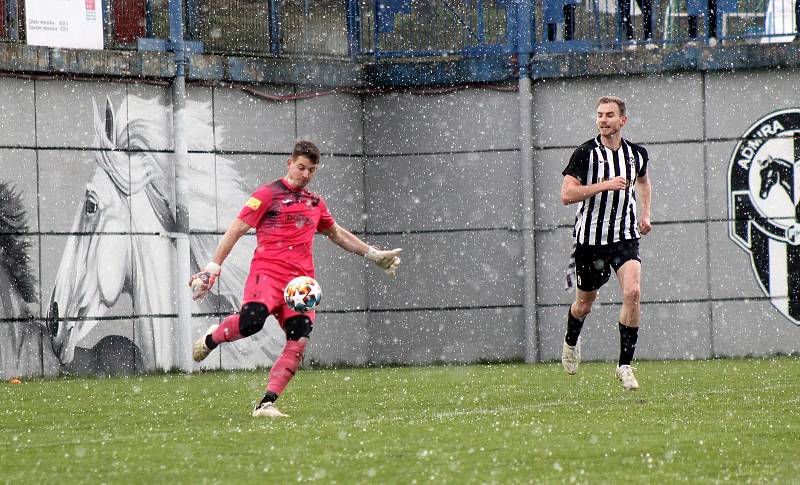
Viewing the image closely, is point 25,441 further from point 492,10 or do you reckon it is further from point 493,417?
point 492,10

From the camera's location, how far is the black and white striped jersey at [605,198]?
11094 millimetres

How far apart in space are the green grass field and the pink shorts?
0.68 m

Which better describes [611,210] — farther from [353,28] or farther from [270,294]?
[353,28]

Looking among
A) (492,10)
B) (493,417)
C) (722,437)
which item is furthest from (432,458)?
(492,10)

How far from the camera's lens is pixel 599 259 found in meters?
11.2

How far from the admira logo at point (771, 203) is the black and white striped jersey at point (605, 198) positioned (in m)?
6.52

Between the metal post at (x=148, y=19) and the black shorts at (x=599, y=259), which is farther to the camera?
the metal post at (x=148, y=19)

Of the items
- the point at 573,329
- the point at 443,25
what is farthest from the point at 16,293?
the point at 573,329

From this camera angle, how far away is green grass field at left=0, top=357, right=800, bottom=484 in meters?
6.23

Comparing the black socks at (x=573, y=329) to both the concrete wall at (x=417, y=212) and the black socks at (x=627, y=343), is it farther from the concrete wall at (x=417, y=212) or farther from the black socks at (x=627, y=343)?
the concrete wall at (x=417, y=212)

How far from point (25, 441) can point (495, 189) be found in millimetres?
10786

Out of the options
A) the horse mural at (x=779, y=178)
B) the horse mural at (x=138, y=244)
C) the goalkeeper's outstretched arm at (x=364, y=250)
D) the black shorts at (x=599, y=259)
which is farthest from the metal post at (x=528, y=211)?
the goalkeeper's outstretched arm at (x=364, y=250)

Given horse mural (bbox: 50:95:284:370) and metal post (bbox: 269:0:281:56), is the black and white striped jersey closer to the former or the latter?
horse mural (bbox: 50:95:284:370)

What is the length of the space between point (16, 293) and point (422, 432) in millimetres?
8810
